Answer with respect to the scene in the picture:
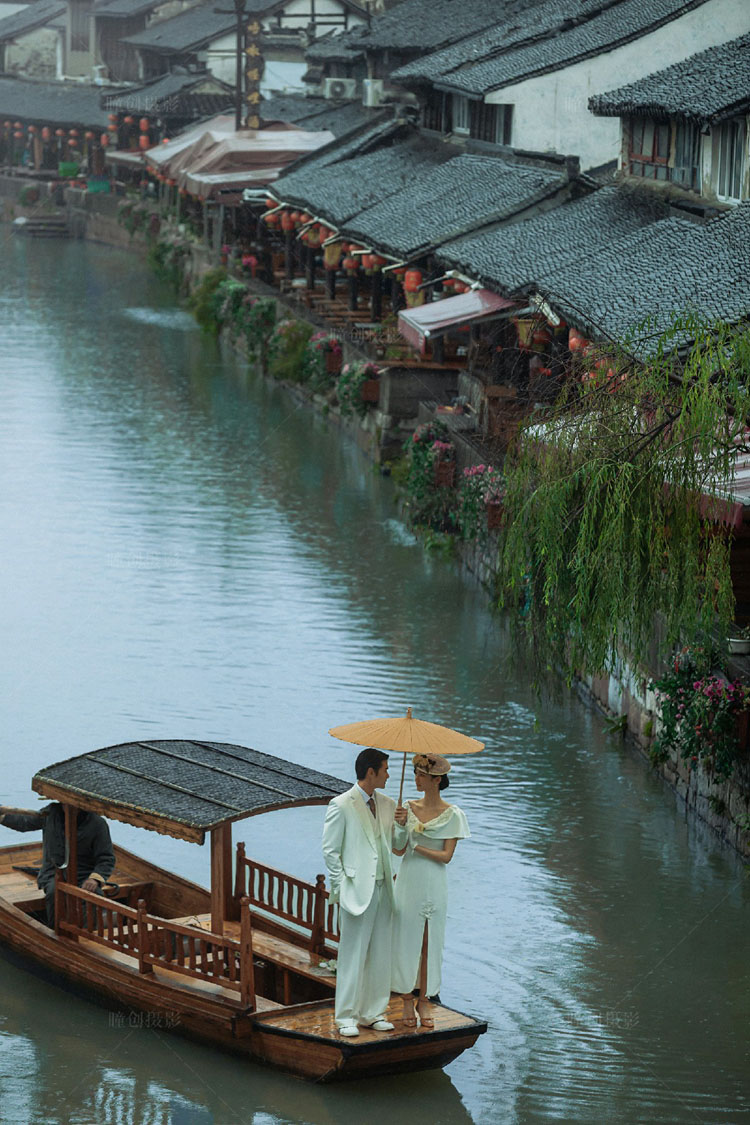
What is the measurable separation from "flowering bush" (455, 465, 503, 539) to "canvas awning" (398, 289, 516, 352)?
261cm

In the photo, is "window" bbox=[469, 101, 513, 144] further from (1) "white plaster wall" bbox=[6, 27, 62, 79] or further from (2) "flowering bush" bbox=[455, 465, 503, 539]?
(1) "white plaster wall" bbox=[6, 27, 62, 79]

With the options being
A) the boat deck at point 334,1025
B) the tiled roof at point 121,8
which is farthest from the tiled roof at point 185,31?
the boat deck at point 334,1025

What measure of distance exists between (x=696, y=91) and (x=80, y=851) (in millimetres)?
14044

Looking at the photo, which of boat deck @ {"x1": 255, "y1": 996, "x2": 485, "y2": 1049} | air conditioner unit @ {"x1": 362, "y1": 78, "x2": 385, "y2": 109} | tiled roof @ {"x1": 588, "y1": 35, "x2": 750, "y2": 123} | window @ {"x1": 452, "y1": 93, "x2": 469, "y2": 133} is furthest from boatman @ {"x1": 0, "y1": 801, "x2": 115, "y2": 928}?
air conditioner unit @ {"x1": 362, "y1": 78, "x2": 385, "y2": 109}

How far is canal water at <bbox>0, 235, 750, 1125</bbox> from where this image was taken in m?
9.90

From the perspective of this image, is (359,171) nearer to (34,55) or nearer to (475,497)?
(475,497)

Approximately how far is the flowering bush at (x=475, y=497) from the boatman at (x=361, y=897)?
10.6 m

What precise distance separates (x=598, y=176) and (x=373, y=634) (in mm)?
11794

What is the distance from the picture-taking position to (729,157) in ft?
66.9

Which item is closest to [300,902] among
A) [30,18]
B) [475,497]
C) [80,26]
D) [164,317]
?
[475,497]

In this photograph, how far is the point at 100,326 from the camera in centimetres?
3938

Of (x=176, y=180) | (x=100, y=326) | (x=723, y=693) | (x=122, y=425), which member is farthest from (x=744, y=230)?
(x=176, y=180)

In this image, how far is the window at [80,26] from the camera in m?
69.4

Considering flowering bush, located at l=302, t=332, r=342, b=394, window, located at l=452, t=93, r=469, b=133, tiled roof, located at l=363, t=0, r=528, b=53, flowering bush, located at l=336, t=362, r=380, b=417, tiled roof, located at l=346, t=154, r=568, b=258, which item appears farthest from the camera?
tiled roof, located at l=363, t=0, r=528, b=53
